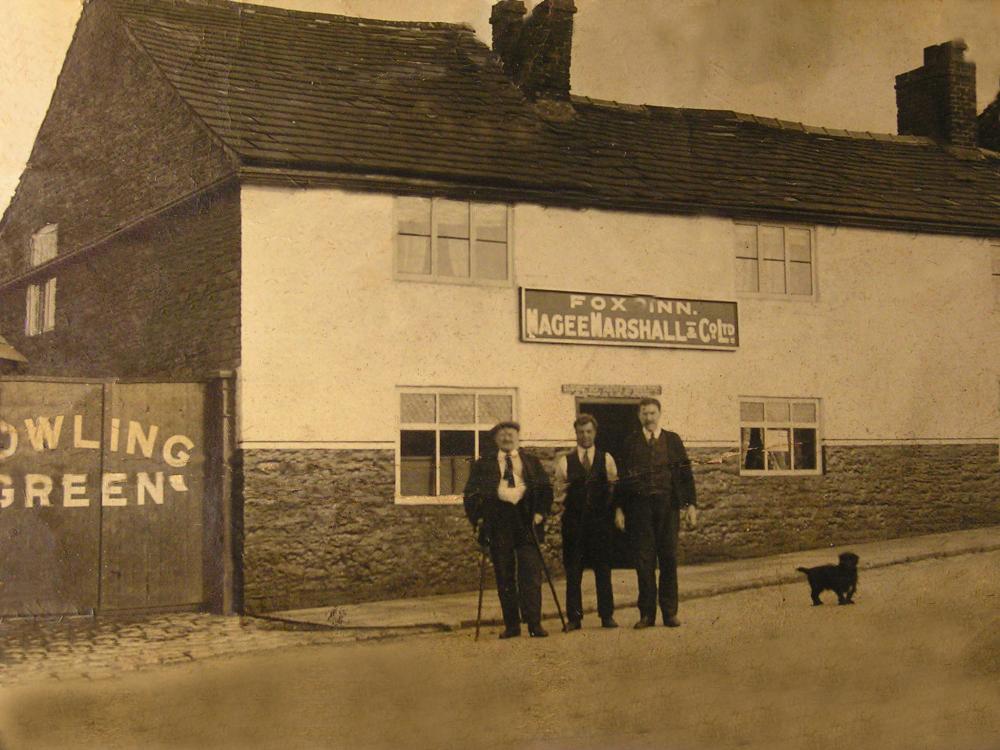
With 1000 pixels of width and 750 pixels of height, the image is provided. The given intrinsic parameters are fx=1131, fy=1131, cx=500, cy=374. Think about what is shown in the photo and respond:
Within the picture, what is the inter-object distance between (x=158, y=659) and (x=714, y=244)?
6.45 meters

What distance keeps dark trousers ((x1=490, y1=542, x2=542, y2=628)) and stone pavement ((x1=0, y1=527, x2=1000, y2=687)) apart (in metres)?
0.46

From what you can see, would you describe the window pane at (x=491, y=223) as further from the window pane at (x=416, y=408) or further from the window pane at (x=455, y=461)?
the window pane at (x=455, y=461)

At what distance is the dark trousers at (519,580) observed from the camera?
845 cm

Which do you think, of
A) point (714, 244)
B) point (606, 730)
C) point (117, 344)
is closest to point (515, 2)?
point (714, 244)

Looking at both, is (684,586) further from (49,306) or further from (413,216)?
(49,306)

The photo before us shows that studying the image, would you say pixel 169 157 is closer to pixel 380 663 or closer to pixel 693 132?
pixel 693 132

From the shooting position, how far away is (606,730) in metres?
5.62

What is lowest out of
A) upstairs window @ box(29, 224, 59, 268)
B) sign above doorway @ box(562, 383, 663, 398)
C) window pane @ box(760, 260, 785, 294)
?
sign above doorway @ box(562, 383, 663, 398)

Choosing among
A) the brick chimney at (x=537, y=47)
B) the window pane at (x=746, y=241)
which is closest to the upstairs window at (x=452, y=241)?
the brick chimney at (x=537, y=47)

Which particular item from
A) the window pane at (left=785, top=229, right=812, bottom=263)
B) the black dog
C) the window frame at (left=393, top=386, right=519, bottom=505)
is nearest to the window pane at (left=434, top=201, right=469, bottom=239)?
the window frame at (left=393, top=386, right=519, bottom=505)

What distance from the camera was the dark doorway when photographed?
8.73m

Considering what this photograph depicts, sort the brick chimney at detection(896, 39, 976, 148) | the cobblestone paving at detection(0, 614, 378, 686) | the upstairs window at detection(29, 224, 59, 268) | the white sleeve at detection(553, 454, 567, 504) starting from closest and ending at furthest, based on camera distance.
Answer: the cobblestone paving at detection(0, 614, 378, 686)
the brick chimney at detection(896, 39, 976, 148)
the white sleeve at detection(553, 454, 567, 504)
the upstairs window at detection(29, 224, 59, 268)

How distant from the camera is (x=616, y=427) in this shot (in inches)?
382

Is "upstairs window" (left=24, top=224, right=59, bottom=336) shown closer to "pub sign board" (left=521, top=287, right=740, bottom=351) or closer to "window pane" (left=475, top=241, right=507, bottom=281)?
"window pane" (left=475, top=241, right=507, bottom=281)
